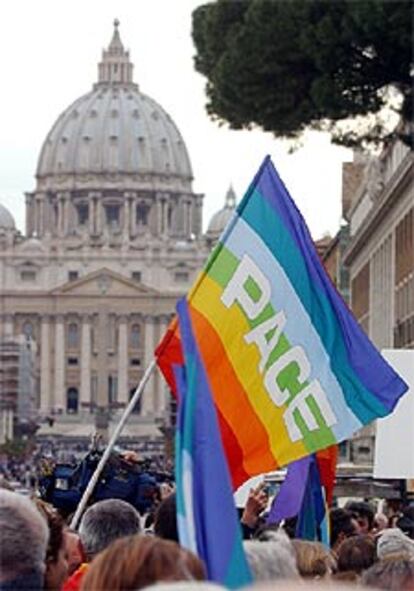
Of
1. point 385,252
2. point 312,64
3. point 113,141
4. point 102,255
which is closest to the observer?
point 312,64

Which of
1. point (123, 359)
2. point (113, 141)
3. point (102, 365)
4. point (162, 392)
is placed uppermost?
point (113, 141)

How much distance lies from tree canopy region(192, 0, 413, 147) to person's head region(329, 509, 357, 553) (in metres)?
7.97

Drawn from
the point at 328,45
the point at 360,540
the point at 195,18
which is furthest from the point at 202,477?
the point at 195,18

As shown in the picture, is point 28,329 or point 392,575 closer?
point 392,575

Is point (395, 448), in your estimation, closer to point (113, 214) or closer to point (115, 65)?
point (113, 214)

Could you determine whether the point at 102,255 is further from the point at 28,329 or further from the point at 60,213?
the point at 60,213

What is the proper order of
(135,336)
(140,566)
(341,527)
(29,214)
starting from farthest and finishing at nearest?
(29,214)
(135,336)
(341,527)
(140,566)

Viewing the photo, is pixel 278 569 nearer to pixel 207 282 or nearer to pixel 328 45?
pixel 207 282

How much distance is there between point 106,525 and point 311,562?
25.1 inches

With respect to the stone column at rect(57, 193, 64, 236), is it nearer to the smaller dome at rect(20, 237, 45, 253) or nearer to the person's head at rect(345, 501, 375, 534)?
the smaller dome at rect(20, 237, 45, 253)

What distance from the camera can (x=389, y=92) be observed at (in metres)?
19.1

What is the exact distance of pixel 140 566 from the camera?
167 inches

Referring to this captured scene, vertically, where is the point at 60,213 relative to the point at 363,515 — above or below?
above

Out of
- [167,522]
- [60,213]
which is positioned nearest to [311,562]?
[167,522]
